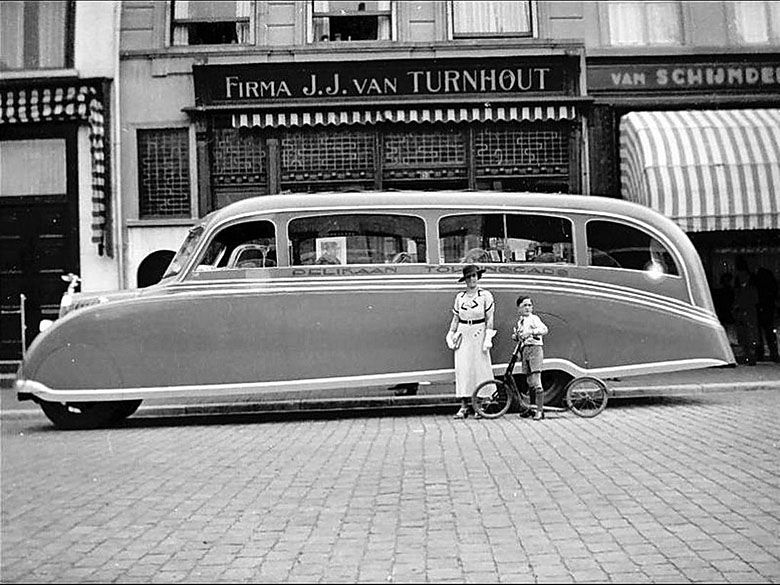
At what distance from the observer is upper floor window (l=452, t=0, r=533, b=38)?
19.4 metres

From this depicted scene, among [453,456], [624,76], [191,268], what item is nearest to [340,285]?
[191,268]

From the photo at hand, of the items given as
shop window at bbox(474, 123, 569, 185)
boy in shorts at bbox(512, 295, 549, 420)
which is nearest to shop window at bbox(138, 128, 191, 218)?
shop window at bbox(474, 123, 569, 185)

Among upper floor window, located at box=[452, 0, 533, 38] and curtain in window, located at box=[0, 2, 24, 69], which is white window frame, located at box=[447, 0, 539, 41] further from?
curtain in window, located at box=[0, 2, 24, 69]

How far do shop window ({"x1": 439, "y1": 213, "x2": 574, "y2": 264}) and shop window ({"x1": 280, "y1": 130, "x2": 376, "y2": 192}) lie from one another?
592 cm

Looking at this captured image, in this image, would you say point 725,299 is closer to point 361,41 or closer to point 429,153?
point 429,153

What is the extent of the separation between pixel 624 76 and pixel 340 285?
27.8 ft

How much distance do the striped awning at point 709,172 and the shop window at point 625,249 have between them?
4.02 m

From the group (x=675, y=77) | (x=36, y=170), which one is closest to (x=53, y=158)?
(x=36, y=170)

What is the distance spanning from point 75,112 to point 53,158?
998 mm

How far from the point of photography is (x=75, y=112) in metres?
18.8

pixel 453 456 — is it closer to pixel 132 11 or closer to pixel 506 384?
pixel 506 384

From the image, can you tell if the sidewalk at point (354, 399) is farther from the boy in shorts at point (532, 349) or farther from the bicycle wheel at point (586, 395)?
the boy in shorts at point (532, 349)

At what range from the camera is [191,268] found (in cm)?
1302

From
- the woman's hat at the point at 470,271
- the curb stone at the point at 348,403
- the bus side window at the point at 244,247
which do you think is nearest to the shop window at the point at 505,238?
the woman's hat at the point at 470,271
